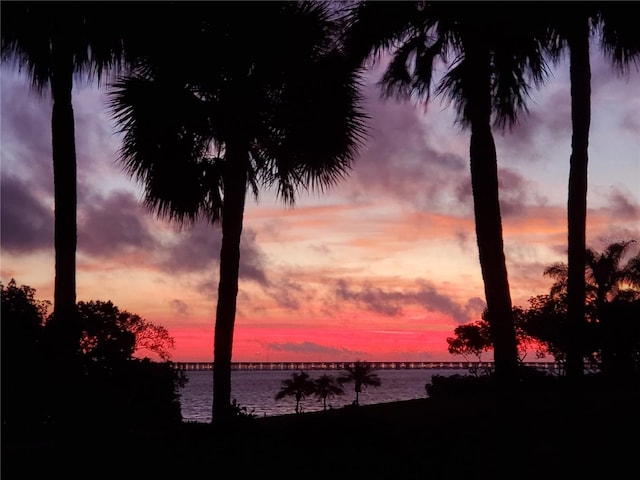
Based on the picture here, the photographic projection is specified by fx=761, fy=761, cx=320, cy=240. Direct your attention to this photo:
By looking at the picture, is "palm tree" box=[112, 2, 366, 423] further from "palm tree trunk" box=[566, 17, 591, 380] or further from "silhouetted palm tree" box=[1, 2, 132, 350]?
"palm tree trunk" box=[566, 17, 591, 380]

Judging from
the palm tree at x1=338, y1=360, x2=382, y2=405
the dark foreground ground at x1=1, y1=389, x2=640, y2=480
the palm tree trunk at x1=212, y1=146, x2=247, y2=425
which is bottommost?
the palm tree at x1=338, y1=360, x2=382, y2=405

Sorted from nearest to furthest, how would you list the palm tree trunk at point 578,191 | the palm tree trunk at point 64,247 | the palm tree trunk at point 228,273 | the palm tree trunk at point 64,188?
the palm tree trunk at point 64,247
the palm tree trunk at point 64,188
the palm tree trunk at point 578,191
the palm tree trunk at point 228,273

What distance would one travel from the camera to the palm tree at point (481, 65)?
13188mm

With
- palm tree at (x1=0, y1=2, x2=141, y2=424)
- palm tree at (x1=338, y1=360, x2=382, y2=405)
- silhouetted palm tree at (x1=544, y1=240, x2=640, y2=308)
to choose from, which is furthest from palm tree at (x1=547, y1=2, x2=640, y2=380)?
palm tree at (x1=338, y1=360, x2=382, y2=405)

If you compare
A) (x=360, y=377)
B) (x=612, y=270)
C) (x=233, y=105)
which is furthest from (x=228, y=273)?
(x=360, y=377)

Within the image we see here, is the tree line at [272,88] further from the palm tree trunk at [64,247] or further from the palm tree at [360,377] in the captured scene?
the palm tree at [360,377]

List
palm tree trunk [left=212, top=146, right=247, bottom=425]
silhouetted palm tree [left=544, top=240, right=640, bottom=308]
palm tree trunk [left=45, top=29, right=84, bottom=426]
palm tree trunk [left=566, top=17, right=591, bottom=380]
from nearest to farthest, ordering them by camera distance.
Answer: palm tree trunk [left=45, top=29, right=84, bottom=426] → palm tree trunk [left=566, top=17, right=591, bottom=380] → palm tree trunk [left=212, top=146, right=247, bottom=425] → silhouetted palm tree [left=544, top=240, right=640, bottom=308]

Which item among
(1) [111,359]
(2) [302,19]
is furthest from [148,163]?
(1) [111,359]

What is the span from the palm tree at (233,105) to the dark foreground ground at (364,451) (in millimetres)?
2955

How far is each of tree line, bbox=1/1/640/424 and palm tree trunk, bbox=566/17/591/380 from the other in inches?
1.1

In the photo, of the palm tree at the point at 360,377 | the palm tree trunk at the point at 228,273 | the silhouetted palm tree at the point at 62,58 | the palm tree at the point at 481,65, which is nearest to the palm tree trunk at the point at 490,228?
the palm tree at the point at 481,65

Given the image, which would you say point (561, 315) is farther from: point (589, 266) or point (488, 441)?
point (488, 441)

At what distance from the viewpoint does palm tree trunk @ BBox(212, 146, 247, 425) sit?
50.4ft

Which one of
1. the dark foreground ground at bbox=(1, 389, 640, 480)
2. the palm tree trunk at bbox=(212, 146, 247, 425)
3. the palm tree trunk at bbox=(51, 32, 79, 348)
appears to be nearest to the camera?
the dark foreground ground at bbox=(1, 389, 640, 480)
